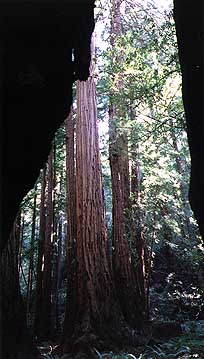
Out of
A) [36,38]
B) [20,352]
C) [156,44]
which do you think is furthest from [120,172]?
A: [36,38]

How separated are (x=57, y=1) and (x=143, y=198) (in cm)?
1057

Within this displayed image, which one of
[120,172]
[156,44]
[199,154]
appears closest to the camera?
[199,154]

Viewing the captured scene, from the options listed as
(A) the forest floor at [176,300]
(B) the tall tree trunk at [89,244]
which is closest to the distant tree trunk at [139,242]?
(A) the forest floor at [176,300]

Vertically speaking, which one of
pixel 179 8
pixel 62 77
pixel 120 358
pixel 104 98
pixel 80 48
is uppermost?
pixel 104 98

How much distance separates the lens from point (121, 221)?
40.0ft

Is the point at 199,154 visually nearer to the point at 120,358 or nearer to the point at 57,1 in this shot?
the point at 57,1

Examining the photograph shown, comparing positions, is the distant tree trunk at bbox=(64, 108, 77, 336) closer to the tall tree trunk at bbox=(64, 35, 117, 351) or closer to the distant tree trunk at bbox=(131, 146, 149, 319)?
the tall tree trunk at bbox=(64, 35, 117, 351)

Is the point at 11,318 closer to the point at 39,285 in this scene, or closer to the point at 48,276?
the point at 48,276

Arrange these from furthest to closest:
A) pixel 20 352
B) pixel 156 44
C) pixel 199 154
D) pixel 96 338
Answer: pixel 96 338 < pixel 156 44 < pixel 20 352 < pixel 199 154

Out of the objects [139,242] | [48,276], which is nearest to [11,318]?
[48,276]

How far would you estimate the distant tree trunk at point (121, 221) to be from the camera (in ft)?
35.7

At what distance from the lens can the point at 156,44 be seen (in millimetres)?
7406

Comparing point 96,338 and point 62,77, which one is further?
point 96,338

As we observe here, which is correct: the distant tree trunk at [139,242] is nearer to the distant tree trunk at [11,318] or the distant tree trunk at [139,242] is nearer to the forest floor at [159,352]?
the forest floor at [159,352]
